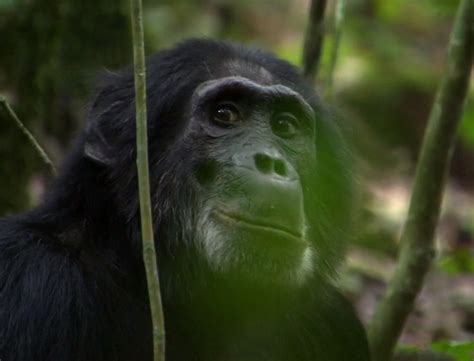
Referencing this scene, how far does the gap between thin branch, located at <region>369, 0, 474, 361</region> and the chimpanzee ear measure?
1832mm

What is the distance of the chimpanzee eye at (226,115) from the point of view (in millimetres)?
5086

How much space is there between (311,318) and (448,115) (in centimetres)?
146

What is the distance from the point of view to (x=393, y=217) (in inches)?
467

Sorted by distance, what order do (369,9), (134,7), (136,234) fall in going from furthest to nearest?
(369,9) < (136,234) < (134,7)

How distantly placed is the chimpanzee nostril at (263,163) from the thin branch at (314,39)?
199 cm

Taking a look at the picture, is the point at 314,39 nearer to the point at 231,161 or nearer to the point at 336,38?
the point at 336,38

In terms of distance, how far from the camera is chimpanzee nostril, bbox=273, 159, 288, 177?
15.3 feet

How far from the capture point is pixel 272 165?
15.3 ft

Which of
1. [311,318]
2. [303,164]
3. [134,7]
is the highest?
[134,7]

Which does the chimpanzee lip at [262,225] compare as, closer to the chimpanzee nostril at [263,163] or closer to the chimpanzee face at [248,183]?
the chimpanzee face at [248,183]

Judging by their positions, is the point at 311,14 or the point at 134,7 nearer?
the point at 134,7

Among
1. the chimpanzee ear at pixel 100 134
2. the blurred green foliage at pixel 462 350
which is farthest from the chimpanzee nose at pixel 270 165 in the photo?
the blurred green foliage at pixel 462 350

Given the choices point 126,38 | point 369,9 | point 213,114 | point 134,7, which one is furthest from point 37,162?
point 369,9

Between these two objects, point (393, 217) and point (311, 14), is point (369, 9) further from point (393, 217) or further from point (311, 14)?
point (311, 14)
